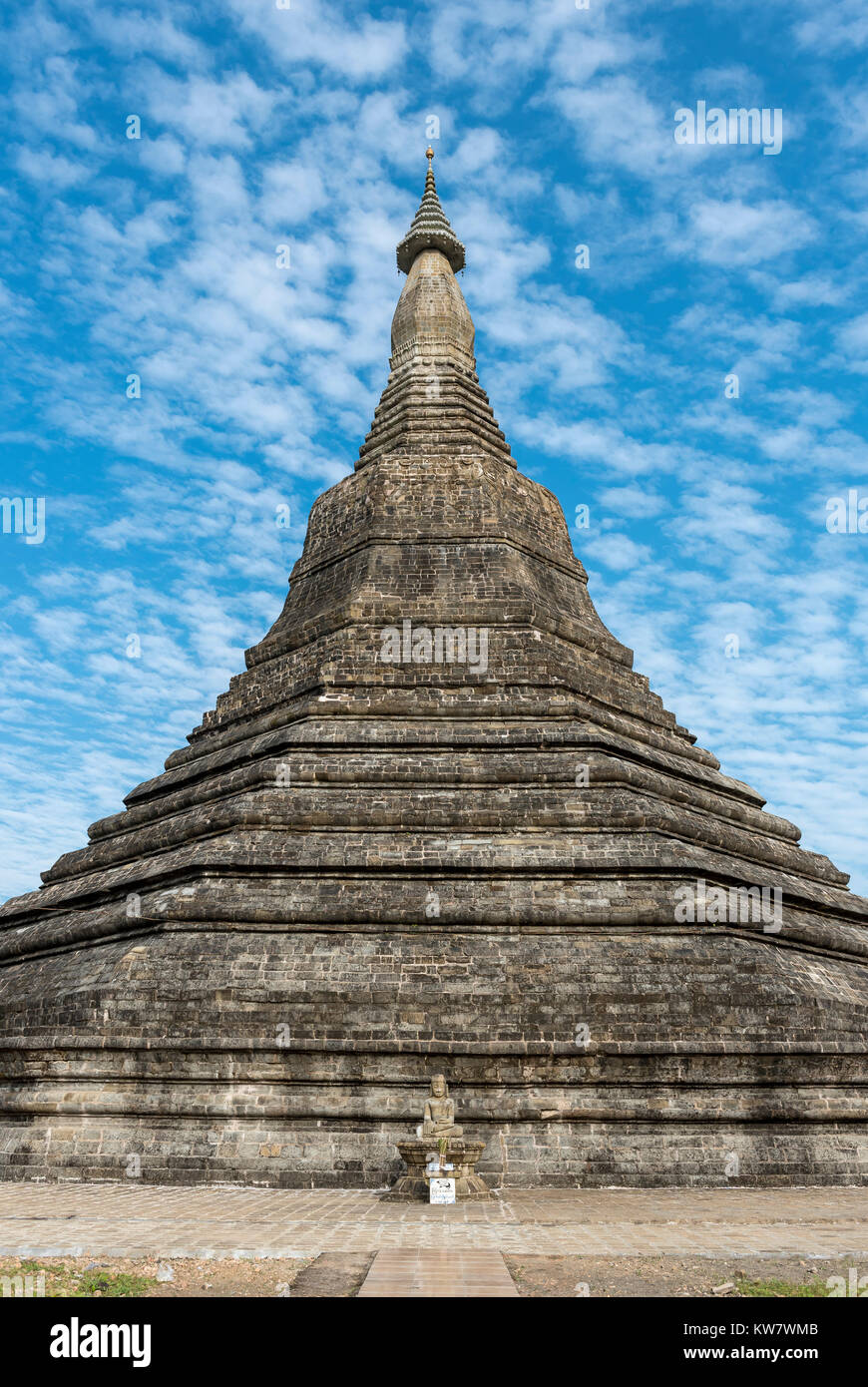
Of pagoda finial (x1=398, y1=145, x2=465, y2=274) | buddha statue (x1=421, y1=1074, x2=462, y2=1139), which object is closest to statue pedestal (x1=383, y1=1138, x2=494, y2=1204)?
buddha statue (x1=421, y1=1074, x2=462, y2=1139)

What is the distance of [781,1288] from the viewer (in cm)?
739

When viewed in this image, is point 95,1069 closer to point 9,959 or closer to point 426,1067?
point 426,1067

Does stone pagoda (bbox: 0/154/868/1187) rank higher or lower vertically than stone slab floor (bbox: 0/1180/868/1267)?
higher

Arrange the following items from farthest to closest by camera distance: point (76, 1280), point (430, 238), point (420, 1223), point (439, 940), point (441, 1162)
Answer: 1. point (430, 238)
2. point (439, 940)
3. point (441, 1162)
4. point (420, 1223)
5. point (76, 1280)

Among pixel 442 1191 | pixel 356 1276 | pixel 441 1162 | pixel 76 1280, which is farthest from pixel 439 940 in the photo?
pixel 76 1280

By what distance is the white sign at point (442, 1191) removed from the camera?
11.8 meters

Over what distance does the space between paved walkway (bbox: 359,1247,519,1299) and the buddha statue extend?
13.0 ft

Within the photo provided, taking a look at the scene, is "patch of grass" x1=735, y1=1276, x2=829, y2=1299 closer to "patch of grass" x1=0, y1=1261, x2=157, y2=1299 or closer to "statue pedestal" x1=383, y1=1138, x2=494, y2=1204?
"patch of grass" x1=0, y1=1261, x2=157, y2=1299

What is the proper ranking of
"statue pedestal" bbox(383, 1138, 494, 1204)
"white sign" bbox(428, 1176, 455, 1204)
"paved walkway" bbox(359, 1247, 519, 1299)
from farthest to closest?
"statue pedestal" bbox(383, 1138, 494, 1204) → "white sign" bbox(428, 1176, 455, 1204) → "paved walkway" bbox(359, 1247, 519, 1299)

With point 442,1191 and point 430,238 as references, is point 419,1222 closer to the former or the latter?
point 442,1191

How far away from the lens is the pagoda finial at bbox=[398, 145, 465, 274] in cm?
3011

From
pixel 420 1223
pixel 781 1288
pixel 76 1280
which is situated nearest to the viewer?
pixel 781 1288

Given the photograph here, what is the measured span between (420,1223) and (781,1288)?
157 inches
